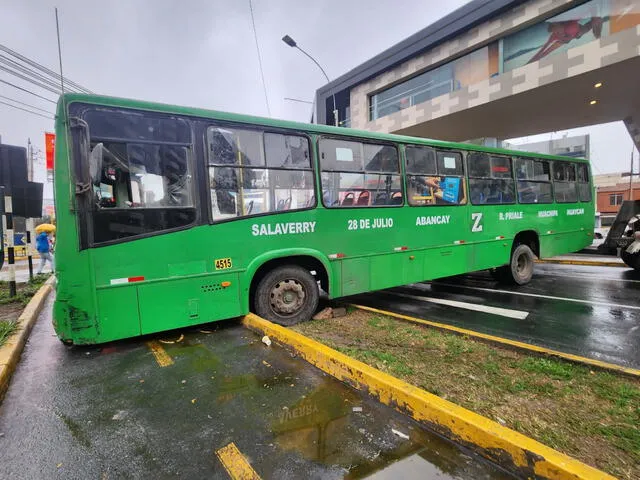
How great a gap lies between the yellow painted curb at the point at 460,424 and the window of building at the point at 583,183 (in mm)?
9968

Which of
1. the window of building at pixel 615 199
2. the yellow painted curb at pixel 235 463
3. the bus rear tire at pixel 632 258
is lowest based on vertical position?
the yellow painted curb at pixel 235 463

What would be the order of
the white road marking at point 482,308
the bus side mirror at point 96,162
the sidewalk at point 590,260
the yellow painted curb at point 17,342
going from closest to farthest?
the yellow painted curb at point 17,342, the bus side mirror at point 96,162, the white road marking at point 482,308, the sidewalk at point 590,260

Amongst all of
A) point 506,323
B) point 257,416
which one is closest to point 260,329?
point 257,416

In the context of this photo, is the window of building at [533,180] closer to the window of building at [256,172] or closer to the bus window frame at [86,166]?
the window of building at [256,172]

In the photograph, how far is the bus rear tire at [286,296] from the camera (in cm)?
488

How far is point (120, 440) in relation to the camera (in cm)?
254

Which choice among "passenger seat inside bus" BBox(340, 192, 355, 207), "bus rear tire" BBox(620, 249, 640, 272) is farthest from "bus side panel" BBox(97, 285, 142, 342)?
"bus rear tire" BBox(620, 249, 640, 272)

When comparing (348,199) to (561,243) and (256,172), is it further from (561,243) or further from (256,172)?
(561,243)

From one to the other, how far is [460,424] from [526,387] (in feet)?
3.62

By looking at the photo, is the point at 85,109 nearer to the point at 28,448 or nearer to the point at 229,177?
the point at 229,177

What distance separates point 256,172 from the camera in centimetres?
473

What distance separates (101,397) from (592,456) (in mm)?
3991

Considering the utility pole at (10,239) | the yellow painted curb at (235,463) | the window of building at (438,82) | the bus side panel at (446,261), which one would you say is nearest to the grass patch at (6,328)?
the utility pole at (10,239)

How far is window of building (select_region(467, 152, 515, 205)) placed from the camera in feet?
23.6
